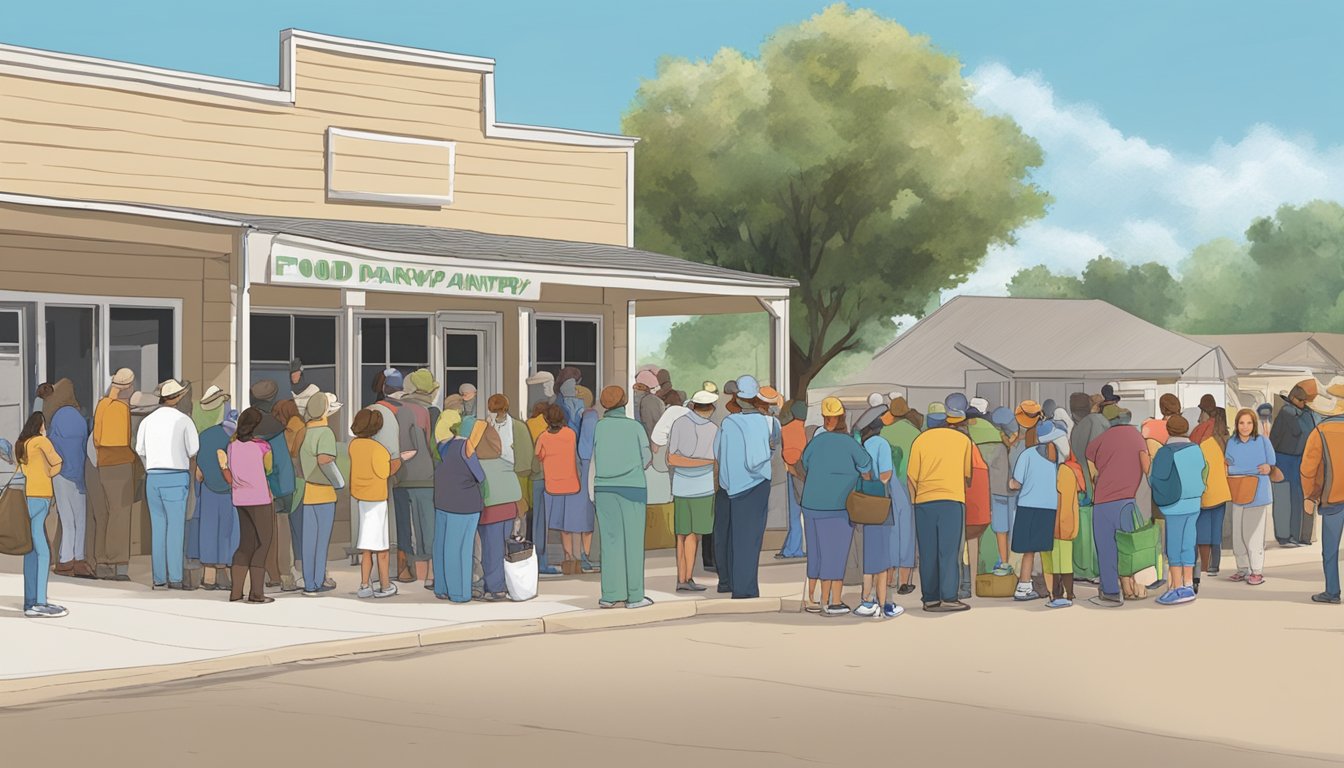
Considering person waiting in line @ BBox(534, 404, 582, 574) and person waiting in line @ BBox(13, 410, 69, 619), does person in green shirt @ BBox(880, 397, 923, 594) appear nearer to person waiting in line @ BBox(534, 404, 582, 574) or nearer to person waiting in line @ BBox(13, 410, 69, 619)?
person waiting in line @ BBox(534, 404, 582, 574)

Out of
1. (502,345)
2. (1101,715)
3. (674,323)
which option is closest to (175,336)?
(502,345)

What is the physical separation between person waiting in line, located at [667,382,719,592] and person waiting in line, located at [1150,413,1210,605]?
13.0 feet

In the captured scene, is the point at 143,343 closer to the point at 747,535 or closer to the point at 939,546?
the point at 747,535

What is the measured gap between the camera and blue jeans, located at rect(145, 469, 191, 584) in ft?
48.0

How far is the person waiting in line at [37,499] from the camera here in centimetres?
1280

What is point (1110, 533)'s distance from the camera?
574 inches

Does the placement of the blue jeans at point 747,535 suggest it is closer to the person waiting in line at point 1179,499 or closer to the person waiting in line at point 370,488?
the person waiting in line at point 370,488

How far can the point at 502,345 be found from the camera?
856 inches

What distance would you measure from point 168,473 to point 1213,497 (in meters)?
9.75

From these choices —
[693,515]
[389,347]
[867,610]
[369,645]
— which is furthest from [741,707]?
[389,347]

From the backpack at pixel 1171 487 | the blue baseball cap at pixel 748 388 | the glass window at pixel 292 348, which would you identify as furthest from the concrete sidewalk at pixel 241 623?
the glass window at pixel 292 348

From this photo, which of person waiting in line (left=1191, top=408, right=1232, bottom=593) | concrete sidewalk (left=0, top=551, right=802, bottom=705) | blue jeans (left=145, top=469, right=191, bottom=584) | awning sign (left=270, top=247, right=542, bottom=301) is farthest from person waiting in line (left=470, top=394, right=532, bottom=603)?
person waiting in line (left=1191, top=408, right=1232, bottom=593)

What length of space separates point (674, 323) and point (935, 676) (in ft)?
573

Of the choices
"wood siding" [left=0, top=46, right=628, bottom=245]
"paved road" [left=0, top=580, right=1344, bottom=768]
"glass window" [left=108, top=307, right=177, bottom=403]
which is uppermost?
"wood siding" [left=0, top=46, right=628, bottom=245]
